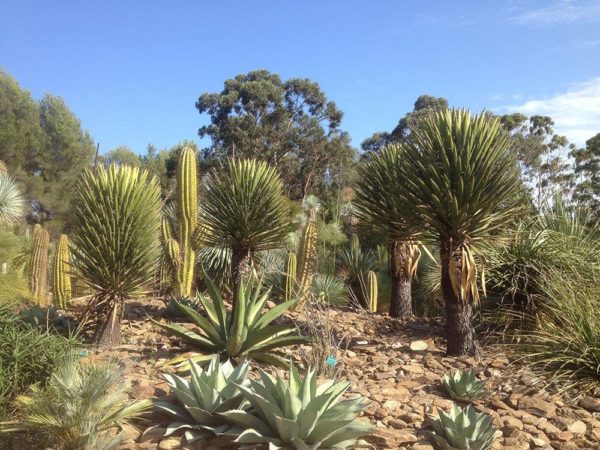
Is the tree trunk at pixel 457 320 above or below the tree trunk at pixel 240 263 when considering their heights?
below

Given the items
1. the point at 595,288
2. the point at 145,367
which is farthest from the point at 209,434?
the point at 595,288

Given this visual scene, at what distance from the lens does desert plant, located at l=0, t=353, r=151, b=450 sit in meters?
4.14

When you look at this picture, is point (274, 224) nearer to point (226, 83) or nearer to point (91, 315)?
point (91, 315)

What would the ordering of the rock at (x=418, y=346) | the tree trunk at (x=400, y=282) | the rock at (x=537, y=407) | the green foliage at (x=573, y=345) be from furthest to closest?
the tree trunk at (x=400, y=282) < the rock at (x=418, y=346) < the green foliage at (x=573, y=345) < the rock at (x=537, y=407)

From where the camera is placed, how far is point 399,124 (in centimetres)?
4050

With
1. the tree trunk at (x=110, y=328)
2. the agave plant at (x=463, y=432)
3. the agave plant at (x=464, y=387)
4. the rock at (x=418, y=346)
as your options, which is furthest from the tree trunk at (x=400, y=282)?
the agave plant at (x=463, y=432)

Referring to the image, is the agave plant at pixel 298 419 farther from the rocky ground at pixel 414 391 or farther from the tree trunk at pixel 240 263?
the tree trunk at pixel 240 263

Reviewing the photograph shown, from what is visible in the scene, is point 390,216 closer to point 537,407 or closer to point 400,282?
point 400,282

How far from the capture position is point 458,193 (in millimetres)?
6715

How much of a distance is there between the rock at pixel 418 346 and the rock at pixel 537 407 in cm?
186

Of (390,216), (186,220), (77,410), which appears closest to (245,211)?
(186,220)

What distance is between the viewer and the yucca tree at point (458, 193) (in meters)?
6.77

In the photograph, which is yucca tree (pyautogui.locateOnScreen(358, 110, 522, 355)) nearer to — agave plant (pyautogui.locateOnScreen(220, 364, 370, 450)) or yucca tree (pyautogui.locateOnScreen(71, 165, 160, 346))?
agave plant (pyautogui.locateOnScreen(220, 364, 370, 450))

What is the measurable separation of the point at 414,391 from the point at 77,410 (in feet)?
10.3
